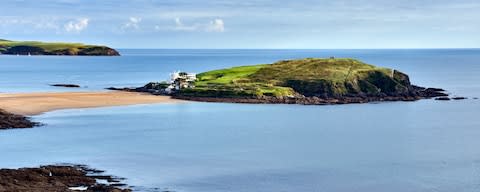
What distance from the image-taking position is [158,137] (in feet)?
247

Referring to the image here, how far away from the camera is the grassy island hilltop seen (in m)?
120

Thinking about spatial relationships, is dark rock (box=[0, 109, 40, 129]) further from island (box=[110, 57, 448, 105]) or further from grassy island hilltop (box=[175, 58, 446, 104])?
grassy island hilltop (box=[175, 58, 446, 104])

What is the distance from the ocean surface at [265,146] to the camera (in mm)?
52125

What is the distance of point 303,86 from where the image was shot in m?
126

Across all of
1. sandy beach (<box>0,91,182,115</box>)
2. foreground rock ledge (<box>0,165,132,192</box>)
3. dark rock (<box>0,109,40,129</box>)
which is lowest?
foreground rock ledge (<box>0,165,132,192</box>)

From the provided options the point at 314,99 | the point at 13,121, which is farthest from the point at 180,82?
the point at 13,121

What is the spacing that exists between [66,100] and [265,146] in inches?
2240

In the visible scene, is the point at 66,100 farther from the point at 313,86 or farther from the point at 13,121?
the point at 313,86

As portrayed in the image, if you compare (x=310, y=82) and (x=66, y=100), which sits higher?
(x=310, y=82)

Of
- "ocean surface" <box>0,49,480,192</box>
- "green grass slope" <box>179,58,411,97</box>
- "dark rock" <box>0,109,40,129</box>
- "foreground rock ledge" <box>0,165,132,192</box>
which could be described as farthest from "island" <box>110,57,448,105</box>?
"foreground rock ledge" <box>0,165,132,192</box>

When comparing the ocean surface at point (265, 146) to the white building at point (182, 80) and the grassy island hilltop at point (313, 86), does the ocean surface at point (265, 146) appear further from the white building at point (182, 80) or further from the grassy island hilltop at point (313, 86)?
the white building at point (182, 80)

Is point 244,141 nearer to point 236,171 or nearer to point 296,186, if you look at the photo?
point 236,171

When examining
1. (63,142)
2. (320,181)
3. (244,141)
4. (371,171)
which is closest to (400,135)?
(244,141)

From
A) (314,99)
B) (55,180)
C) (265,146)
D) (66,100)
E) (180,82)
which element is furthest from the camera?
(180,82)
